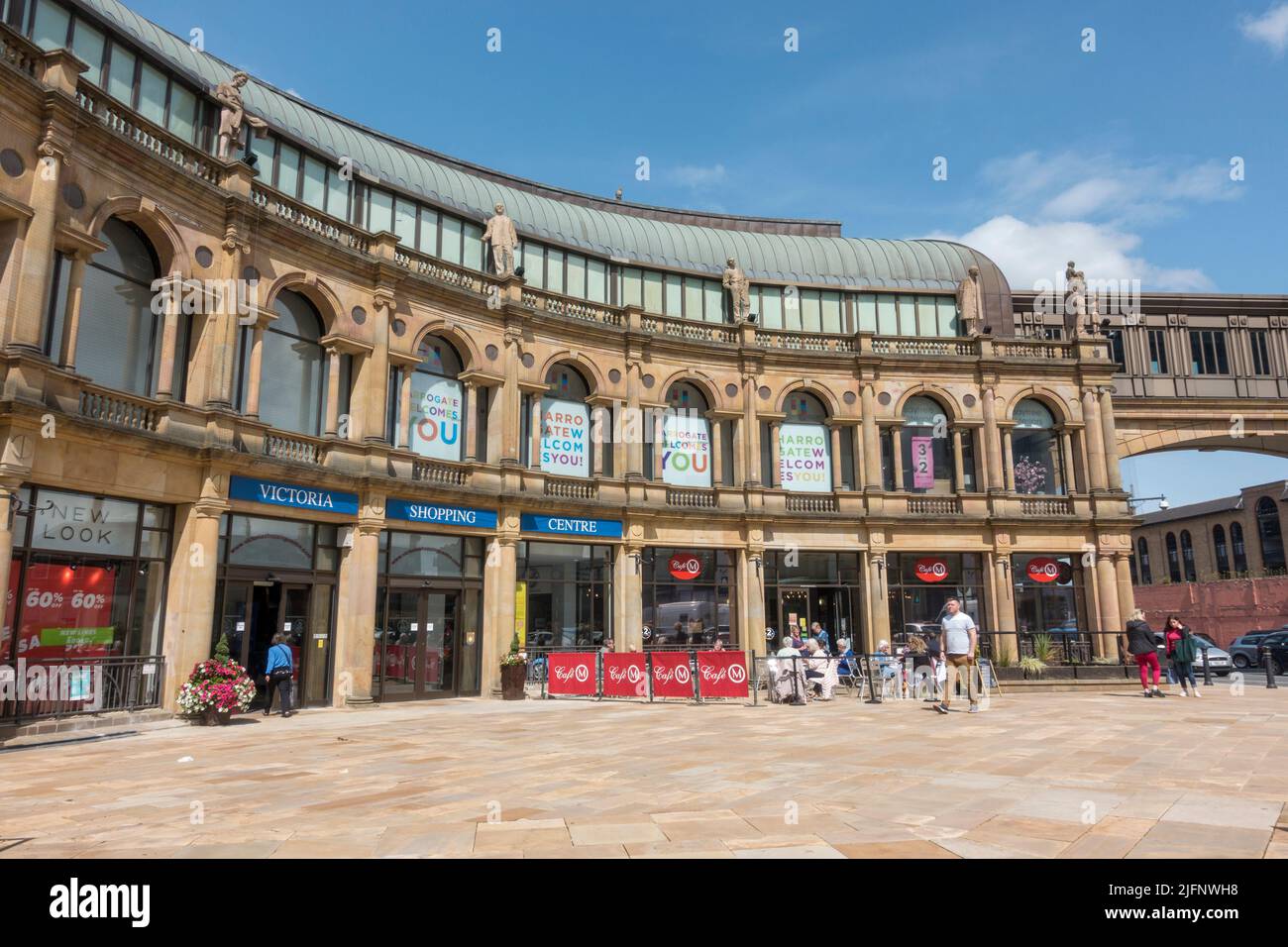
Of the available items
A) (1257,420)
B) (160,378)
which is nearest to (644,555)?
(160,378)

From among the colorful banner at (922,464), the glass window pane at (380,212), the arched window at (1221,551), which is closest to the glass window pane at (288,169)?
the glass window pane at (380,212)

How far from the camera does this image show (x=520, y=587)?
2669 cm

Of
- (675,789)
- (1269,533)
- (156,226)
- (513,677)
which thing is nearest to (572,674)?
(513,677)

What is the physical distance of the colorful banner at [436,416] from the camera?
25.4 metres

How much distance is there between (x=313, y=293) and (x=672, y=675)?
46.1ft

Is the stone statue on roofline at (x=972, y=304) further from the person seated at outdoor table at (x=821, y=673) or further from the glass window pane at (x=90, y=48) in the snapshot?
the glass window pane at (x=90, y=48)

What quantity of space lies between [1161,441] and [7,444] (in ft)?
138

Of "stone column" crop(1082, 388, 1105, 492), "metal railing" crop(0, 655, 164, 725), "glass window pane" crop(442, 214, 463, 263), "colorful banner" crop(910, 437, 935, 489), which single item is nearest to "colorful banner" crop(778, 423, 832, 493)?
"colorful banner" crop(910, 437, 935, 489)

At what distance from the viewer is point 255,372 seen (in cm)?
2097

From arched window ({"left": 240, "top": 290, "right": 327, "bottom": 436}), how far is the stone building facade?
3.3 inches

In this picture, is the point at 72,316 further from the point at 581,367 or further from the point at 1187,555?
the point at 1187,555

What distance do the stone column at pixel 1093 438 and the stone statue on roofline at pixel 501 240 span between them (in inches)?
945

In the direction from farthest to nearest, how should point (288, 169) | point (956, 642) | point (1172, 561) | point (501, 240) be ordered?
point (1172, 561) < point (501, 240) < point (288, 169) < point (956, 642)
